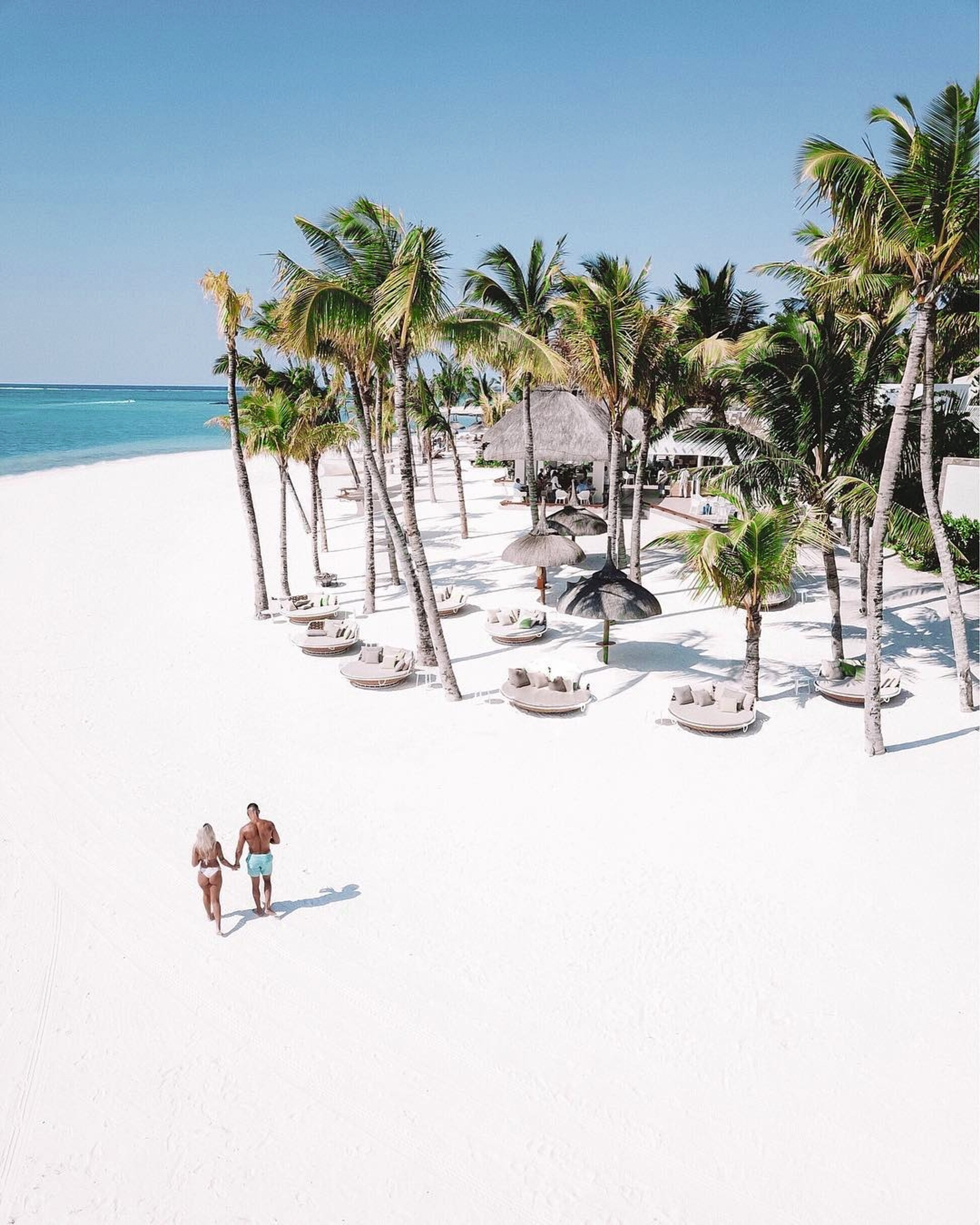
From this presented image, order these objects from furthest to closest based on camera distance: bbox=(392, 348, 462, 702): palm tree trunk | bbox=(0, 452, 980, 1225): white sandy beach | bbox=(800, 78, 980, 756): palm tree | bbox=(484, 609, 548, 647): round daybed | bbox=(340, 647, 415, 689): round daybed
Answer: bbox=(484, 609, 548, 647): round daybed → bbox=(340, 647, 415, 689): round daybed → bbox=(392, 348, 462, 702): palm tree trunk → bbox=(800, 78, 980, 756): palm tree → bbox=(0, 452, 980, 1225): white sandy beach

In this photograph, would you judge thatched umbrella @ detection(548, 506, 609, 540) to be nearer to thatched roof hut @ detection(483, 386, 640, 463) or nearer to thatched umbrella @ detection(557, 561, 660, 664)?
thatched roof hut @ detection(483, 386, 640, 463)

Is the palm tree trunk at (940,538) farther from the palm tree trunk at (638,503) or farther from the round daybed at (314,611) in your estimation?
the round daybed at (314,611)

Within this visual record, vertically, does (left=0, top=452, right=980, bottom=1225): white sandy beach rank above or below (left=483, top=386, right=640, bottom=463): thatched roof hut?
below

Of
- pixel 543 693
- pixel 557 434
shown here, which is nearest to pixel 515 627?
pixel 543 693

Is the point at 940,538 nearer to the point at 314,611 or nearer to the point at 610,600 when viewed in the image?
the point at 610,600

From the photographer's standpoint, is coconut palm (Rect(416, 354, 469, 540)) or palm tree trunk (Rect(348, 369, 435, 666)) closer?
palm tree trunk (Rect(348, 369, 435, 666))

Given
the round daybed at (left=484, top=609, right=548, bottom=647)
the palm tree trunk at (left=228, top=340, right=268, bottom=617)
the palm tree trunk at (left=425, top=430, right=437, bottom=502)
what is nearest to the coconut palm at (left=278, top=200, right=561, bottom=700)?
the round daybed at (left=484, top=609, right=548, bottom=647)

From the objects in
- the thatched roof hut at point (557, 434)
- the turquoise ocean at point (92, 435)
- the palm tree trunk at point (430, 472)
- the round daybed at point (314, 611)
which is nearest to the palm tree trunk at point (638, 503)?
the thatched roof hut at point (557, 434)
